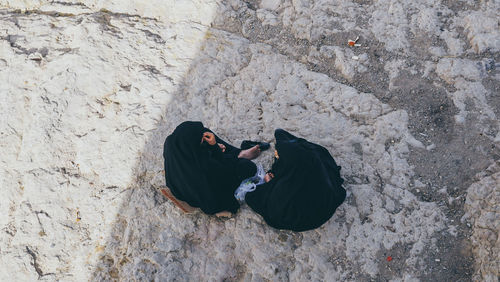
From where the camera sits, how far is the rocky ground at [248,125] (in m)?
3.34

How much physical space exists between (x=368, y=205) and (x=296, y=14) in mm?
2631

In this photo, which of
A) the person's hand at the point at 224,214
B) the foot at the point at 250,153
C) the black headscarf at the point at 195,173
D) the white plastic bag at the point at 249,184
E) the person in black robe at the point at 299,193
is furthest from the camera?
the foot at the point at 250,153

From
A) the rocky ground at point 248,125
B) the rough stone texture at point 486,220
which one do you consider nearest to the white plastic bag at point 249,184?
the rocky ground at point 248,125

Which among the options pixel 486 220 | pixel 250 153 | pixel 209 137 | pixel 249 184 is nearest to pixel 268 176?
pixel 249 184

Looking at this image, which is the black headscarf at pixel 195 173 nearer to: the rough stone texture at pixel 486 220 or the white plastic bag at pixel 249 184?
the white plastic bag at pixel 249 184

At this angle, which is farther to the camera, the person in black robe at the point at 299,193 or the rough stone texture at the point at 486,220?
the person in black robe at the point at 299,193

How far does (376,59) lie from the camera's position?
4441 millimetres

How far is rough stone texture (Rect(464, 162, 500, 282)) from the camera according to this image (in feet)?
10.1

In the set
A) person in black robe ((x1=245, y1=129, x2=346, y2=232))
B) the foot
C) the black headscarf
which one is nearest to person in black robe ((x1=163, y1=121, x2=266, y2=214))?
the black headscarf

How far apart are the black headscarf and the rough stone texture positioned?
6.95 ft

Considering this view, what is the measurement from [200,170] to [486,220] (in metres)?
2.51

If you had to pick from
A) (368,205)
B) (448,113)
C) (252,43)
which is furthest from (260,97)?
(448,113)

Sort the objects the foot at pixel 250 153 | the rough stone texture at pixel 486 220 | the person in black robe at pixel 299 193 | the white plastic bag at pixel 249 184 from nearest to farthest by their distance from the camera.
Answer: the rough stone texture at pixel 486 220, the person in black robe at pixel 299 193, the white plastic bag at pixel 249 184, the foot at pixel 250 153

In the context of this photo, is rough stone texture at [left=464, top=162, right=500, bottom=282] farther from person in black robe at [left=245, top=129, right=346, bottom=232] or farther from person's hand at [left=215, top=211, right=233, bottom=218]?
person's hand at [left=215, top=211, right=233, bottom=218]
